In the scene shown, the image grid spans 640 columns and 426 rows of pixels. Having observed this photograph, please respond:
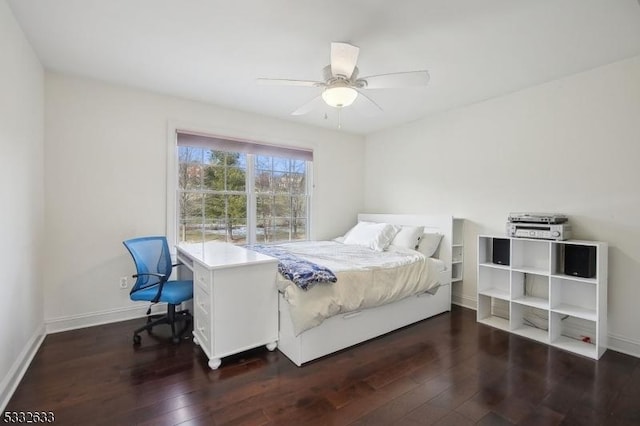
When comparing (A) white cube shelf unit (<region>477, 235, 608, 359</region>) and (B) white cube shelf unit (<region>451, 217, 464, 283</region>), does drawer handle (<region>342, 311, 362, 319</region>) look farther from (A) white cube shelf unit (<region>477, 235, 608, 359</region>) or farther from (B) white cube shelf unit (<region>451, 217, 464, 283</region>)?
(B) white cube shelf unit (<region>451, 217, 464, 283</region>)

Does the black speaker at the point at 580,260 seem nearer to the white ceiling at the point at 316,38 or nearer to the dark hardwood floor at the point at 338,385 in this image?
the dark hardwood floor at the point at 338,385

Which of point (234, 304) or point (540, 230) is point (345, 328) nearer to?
point (234, 304)

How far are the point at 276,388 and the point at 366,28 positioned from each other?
2.57 metres

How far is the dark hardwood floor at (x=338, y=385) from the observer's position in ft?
5.63

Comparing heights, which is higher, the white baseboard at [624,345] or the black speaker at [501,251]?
the black speaker at [501,251]

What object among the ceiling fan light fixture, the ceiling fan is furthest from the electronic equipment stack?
the ceiling fan light fixture

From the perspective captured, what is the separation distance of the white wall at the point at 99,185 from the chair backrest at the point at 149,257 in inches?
12.6

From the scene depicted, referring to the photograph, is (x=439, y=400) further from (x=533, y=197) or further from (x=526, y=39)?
(x=526, y=39)

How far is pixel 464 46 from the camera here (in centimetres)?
230

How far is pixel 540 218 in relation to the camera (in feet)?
8.95

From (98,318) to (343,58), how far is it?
3.36 m

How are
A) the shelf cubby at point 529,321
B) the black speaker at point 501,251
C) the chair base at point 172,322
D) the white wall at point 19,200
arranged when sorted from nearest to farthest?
the white wall at point 19,200 → the chair base at point 172,322 → the shelf cubby at point 529,321 → the black speaker at point 501,251

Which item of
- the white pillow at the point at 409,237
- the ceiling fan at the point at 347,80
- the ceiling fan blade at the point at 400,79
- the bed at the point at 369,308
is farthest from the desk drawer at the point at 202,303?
the white pillow at the point at 409,237

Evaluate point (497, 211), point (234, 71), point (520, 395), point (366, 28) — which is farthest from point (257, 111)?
point (520, 395)
